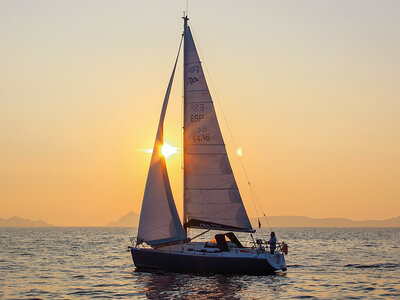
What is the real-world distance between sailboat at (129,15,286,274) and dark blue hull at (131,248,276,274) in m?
A: 0.06

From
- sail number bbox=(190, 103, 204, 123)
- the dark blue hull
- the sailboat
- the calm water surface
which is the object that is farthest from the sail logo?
the calm water surface

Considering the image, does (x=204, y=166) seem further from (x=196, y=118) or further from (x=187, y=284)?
(x=187, y=284)

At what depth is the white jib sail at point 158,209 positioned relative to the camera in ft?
109

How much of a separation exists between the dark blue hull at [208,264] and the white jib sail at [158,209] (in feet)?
3.31

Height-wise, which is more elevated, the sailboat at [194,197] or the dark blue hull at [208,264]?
the sailboat at [194,197]

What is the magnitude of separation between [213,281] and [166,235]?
154 inches

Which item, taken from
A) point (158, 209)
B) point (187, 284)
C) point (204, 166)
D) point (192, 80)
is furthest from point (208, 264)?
point (192, 80)

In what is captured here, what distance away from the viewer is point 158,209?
1321 inches

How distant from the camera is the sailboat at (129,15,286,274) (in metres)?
33.1

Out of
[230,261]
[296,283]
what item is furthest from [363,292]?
[230,261]

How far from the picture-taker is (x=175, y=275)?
3322 cm

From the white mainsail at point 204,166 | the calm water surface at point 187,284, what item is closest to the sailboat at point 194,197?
the white mainsail at point 204,166

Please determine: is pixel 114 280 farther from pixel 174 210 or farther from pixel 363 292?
pixel 363 292

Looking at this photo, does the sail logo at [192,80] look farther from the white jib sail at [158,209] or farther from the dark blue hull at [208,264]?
the dark blue hull at [208,264]
